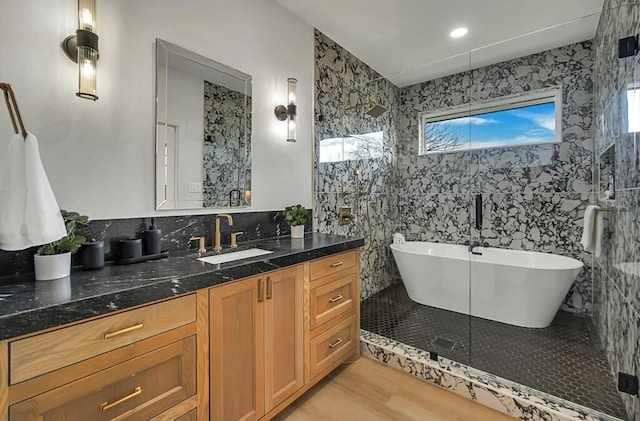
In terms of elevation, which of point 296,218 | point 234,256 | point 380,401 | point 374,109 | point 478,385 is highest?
point 374,109

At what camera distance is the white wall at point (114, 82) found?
126 cm

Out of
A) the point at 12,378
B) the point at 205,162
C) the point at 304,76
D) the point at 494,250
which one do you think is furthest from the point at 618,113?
the point at 12,378

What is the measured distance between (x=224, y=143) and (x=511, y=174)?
9.88 ft

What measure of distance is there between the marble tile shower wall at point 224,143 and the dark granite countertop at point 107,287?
48 centimetres

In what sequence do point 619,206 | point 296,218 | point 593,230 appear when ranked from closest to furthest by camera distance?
point 619,206 < point 593,230 < point 296,218

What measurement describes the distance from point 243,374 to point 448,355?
5.01 feet

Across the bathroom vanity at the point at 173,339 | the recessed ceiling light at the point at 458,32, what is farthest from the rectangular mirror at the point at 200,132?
the recessed ceiling light at the point at 458,32

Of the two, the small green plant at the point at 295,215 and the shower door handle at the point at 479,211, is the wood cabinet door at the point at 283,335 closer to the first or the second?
the small green plant at the point at 295,215

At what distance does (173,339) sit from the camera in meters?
1.17

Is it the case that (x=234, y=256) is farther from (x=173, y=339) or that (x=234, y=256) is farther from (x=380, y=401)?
(x=380, y=401)

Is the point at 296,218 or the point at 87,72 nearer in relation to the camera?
the point at 87,72

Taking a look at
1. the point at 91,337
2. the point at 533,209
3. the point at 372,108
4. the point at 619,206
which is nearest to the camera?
the point at 91,337

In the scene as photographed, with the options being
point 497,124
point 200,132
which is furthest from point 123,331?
point 497,124

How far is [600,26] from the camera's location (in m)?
2.50
